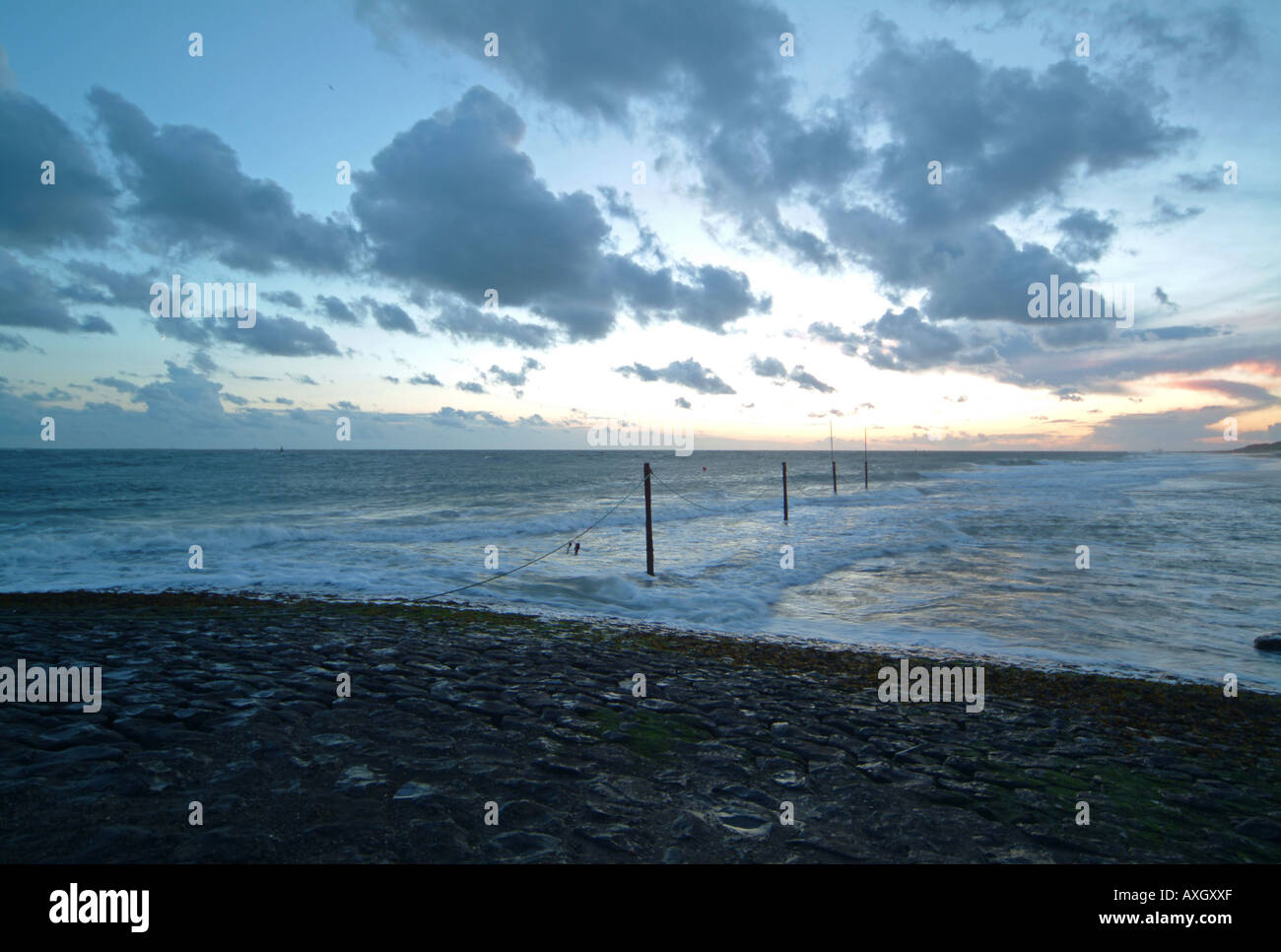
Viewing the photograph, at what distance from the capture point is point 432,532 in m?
32.8

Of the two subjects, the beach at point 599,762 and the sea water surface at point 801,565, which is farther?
the sea water surface at point 801,565

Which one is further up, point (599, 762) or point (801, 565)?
point (599, 762)

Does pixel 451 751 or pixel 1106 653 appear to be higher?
pixel 451 751

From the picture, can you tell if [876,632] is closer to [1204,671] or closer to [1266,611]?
[1204,671]

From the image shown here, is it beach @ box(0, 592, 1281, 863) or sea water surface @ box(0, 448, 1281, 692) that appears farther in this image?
sea water surface @ box(0, 448, 1281, 692)

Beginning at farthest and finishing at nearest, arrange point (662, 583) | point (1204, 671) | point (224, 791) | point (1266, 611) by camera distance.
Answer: point (662, 583)
point (1266, 611)
point (1204, 671)
point (224, 791)

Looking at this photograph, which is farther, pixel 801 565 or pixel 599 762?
pixel 801 565

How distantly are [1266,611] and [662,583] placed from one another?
1539 centimetres

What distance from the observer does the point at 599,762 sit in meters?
6.46

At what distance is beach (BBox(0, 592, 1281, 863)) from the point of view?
4883 mm

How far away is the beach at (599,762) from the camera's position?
16.0ft

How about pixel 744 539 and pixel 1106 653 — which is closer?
pixel 1106 653
